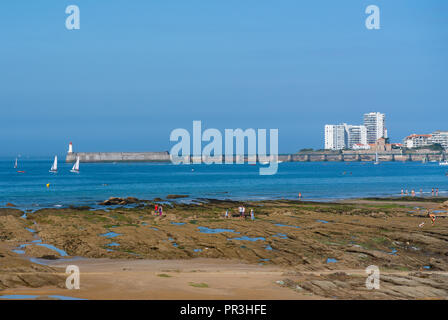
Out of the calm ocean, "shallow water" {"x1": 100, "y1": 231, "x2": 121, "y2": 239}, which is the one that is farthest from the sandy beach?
the calm ocean

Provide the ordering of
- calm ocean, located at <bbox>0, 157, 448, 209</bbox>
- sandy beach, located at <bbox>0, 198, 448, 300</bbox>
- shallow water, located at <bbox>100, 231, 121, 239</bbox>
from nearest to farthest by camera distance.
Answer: sandy beach, located at <bbox>0, 198, 448, 300</bbox>, shallow water, located at <bbox>100, 231, 121, 239</bbox>, calm ocean, located at <bbox>0, 157, 448, 209</bbox>

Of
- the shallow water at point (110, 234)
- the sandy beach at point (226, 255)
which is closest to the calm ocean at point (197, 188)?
the sandy beach at point (226, 255)

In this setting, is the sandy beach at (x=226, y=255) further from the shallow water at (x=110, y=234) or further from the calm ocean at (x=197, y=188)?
the calm ocean at (x=197, y=188)

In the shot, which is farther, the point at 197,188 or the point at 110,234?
the point at 197,188

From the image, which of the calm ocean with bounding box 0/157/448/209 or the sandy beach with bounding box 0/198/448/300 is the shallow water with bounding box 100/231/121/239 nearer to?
the sandy beach with bounding box 0/198/448/300

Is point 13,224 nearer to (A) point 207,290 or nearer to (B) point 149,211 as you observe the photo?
(B) point 149,211

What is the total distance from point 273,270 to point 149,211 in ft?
91.0

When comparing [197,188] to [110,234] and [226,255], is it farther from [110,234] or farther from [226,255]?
[226,255]

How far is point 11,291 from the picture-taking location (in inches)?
609

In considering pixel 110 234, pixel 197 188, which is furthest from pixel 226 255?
pixel 197 188
